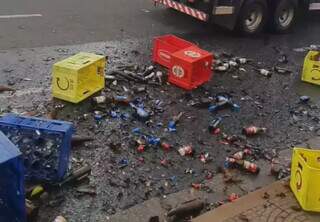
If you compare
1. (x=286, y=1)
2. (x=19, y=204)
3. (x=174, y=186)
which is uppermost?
(x=286, y=1)

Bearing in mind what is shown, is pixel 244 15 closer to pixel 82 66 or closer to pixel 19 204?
pixel 82 66

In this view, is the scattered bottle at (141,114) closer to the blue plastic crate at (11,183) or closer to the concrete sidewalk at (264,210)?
the concrete sidewalk at (264,210)

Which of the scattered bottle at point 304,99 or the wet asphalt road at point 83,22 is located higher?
the wet asphalt road at point 83,22

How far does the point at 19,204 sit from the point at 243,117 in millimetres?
3699

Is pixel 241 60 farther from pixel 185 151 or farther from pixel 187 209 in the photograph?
pixel 187 209

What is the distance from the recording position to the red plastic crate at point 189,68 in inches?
287

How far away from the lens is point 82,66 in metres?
6.48

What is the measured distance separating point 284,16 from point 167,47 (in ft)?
13.2

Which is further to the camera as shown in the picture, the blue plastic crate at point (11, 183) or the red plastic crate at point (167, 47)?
the red plastic crate at point (167, 47)

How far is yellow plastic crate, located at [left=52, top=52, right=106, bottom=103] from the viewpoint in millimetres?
6422

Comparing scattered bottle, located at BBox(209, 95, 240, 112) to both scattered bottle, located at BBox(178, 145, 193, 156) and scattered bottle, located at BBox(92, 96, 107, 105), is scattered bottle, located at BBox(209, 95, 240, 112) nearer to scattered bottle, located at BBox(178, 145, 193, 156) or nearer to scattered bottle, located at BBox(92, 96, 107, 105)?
scattered bottle, located at BBox(178, 145, 193, 156)

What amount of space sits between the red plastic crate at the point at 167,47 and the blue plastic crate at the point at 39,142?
11.7ft

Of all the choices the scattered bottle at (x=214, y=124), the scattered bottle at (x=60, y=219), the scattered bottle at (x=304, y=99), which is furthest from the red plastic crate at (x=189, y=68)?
the scattered bottle at (x=60, y=219)

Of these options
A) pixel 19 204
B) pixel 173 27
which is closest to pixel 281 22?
pixel 173 27
